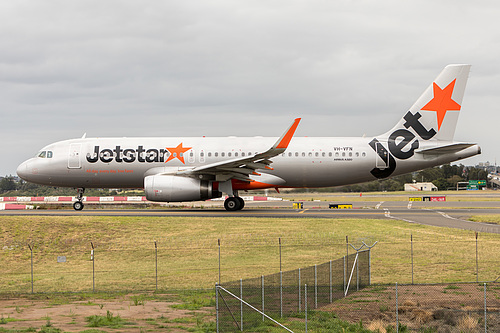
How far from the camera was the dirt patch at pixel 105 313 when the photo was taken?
13.3 metres

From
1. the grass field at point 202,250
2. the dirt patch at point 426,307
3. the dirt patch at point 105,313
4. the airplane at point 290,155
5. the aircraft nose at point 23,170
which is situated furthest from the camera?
the aircraft nose at point 23,170

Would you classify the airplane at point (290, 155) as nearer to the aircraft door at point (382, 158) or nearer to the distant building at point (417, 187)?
the aircraft door at point (382, 158)

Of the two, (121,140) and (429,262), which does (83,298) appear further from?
(121,140)

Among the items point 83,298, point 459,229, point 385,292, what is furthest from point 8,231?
point 459,229

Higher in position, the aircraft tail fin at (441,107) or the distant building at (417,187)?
the aircraft tail fin at (441,107)

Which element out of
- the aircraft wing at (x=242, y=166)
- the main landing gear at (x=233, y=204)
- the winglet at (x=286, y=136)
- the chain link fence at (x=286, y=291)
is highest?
the winglet at (x=286, y=136)

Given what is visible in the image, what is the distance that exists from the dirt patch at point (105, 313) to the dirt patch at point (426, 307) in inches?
166

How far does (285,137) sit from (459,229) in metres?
10.8

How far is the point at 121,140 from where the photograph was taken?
3831 centimetres

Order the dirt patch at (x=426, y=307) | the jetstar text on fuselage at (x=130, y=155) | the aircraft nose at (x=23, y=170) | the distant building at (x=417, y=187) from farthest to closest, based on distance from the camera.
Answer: the distant building at (x=417, y=187)
the aircraft nose at (x=23, y=170)
the jetstar text on fuselage at (x=130, y=155)
the dirt patch at (x=426, y=307)

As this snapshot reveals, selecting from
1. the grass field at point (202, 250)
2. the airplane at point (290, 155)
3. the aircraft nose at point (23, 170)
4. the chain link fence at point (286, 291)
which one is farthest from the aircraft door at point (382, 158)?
the aircraft nose at point (23, 170)

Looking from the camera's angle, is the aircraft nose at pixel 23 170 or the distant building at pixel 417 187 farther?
the distant building at pixel 417 187

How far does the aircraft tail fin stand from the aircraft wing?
9659 millimetres

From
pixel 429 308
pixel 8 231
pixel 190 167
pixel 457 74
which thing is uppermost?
pixel 457 74
